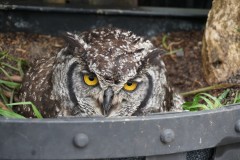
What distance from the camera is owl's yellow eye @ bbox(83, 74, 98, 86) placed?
2.02m

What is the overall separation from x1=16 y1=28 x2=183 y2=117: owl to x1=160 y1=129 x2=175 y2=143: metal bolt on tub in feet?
1.67

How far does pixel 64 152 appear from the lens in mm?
1447

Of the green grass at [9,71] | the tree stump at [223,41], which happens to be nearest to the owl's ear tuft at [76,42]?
the green grass at [9,71]

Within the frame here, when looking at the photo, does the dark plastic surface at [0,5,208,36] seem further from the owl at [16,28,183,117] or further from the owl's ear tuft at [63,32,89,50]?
the owl's ear tuft at [63,32,89,50]

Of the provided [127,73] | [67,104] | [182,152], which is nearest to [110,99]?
[127,73]

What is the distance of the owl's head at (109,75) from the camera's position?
1.99 m

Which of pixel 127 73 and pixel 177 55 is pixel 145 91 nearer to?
pixel 127 73

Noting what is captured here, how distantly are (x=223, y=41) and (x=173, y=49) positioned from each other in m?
0.53

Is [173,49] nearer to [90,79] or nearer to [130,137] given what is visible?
[90,79]

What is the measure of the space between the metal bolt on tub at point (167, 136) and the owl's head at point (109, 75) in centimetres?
51

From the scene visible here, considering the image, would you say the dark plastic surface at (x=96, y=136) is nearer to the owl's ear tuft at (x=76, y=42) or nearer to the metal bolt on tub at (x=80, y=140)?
the metal bolt on tub at (x=80, y=140)

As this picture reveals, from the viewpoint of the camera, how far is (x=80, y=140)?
1.44 m

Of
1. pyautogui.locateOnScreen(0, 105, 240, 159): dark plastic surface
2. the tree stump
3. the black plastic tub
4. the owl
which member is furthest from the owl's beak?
the tree stump

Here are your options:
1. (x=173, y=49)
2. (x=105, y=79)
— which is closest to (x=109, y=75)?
(x=105, y=79)
